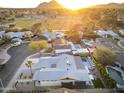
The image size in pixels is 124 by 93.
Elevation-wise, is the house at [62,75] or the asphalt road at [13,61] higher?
the house at [62,75]

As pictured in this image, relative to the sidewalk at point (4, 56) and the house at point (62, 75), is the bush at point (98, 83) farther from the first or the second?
→ the sidewalk at point (4, 56)

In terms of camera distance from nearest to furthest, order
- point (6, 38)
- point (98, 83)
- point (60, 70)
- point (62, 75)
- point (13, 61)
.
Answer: point (62, 75) < point (98, 83) < point (60, 70) < point (13, 61) < point (6, 38)

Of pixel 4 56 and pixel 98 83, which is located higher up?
pixel 4 56

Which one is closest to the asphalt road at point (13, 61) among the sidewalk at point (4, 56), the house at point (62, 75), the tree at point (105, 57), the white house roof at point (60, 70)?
the sidewalk at point (4, 56)

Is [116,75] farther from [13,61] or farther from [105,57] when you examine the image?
[13,61]

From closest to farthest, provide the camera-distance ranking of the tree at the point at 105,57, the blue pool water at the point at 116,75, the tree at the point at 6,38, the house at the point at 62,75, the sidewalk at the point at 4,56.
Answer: the house at the point at 62,75 < the blue pool water at the point at 116,75 < the tree at the point at 105,57 < the sidewalk at the point at 4,56 < the tree at the point at 6,38

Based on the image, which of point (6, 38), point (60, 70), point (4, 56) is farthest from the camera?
point (6, 38)

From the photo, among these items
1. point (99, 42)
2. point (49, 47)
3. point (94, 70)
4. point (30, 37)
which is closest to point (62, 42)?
point (49, 47)

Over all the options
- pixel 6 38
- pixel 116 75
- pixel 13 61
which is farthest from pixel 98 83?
pixel 6 38

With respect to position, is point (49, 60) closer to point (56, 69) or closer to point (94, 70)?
point (56, 69)
